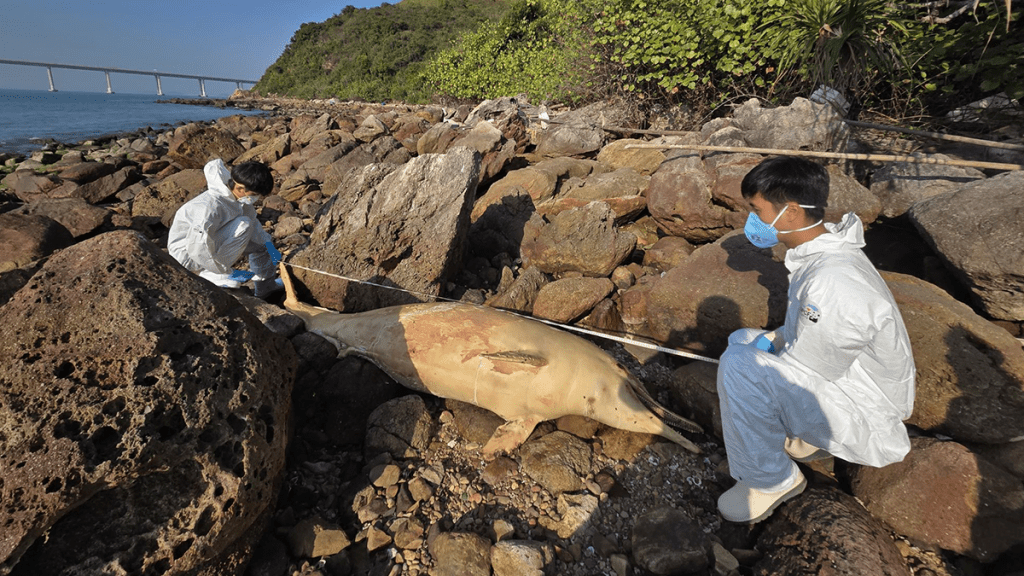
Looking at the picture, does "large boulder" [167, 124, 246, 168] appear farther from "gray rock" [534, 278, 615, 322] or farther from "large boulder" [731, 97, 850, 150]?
"large boulder" [731, 97, 850, 150]

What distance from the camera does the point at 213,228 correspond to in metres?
5.01

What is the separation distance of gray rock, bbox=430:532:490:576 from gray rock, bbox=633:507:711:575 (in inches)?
34.7

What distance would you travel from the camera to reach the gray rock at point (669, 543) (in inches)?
92.2

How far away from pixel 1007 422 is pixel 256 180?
708 centimetres

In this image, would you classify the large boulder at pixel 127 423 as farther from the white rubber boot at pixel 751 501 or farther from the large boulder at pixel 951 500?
the large boulder at pixel 951 500

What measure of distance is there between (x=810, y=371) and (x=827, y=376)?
0.09 m

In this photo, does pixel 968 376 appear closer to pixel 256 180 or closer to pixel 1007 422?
pixel 1007 422

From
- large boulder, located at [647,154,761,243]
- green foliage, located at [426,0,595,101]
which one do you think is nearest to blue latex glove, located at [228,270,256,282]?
large boulder, located at [647,154,761,243]

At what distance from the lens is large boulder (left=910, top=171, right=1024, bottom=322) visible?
3527mm

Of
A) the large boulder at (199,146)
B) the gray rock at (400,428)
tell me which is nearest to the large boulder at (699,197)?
the gray rock at (400,428)

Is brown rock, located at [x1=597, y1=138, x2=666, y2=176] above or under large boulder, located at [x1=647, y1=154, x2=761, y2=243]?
above

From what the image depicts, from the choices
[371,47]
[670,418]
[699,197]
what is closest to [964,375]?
[670,418]

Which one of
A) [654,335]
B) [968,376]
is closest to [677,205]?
[654,335]

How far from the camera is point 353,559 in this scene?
2473mm
